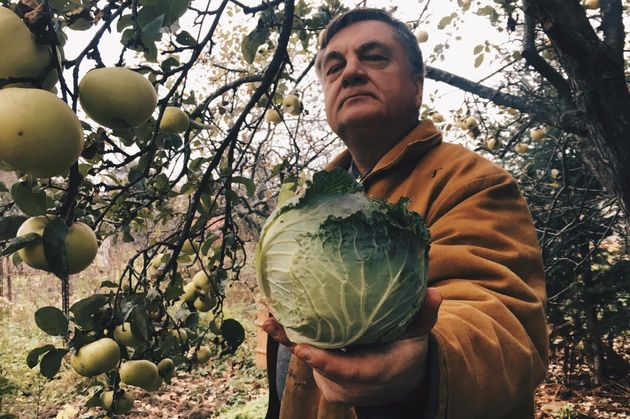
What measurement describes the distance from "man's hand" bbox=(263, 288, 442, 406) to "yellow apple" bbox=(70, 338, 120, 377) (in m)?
0.98

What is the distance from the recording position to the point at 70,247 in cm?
118

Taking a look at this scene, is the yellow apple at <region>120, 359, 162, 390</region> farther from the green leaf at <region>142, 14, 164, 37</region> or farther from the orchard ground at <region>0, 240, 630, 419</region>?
the orchard ground at <region>0, 240, 630, 419</region>

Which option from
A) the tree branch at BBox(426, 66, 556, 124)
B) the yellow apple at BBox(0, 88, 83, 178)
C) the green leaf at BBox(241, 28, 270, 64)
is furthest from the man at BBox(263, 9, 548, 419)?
the tree branch at BBox(426, 66, 556, 124)

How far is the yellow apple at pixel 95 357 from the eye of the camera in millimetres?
1592

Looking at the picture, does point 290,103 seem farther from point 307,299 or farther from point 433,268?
point 307,299

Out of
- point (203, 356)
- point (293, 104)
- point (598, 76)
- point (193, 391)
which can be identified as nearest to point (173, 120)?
point (203, 356)

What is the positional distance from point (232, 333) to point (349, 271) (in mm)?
1417

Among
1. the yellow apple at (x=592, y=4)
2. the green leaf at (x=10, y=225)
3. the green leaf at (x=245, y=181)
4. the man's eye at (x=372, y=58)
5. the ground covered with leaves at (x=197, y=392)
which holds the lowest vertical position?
the ground covered with leaves at (x=197, y=392)

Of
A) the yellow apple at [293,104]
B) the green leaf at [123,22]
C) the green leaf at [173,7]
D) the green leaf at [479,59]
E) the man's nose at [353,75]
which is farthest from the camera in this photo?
the green leaf at [479,59]

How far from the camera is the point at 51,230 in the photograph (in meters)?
1.05

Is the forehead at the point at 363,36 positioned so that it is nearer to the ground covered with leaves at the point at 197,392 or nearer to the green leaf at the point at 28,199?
the green leaf at the point at 28,199

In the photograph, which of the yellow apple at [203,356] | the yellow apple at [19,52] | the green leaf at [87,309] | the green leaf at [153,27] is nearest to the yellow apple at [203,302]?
the yellow apple at [203,356]

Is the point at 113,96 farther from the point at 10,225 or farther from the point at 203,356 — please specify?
the point at 203,356

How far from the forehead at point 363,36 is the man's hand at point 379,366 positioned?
59.4 inches
